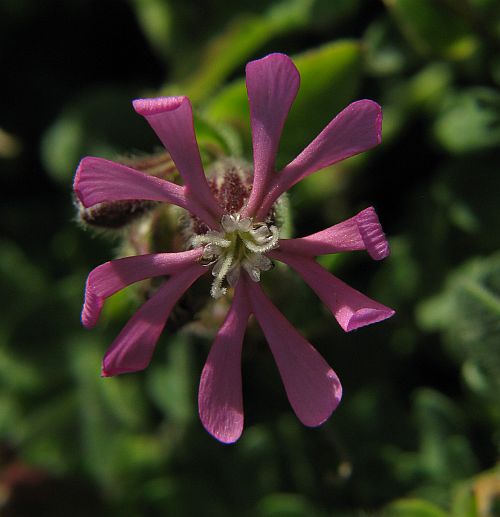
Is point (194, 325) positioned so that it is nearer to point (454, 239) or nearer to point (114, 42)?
point (454, 239)

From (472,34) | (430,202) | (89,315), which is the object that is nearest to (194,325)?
(89,315)

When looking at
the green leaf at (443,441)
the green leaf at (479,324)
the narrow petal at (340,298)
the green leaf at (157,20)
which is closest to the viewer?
the narrow petal at (340,298)

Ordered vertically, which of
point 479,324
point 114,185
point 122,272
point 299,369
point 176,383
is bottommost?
point 176,383

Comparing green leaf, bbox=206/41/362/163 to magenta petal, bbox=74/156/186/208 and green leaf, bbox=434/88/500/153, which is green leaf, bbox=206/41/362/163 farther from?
magenta petal, bbox=74/156/186/208

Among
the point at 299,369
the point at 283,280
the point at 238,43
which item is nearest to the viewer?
the point at 299,369

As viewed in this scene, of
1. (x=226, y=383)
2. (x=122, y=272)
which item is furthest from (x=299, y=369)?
(x=122, y=272)

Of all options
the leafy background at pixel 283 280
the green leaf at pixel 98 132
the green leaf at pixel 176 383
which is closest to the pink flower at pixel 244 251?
the leafy background at pixel 283 280

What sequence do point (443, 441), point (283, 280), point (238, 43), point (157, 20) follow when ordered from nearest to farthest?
point (283, 280), point (443, 441), point (238, 43), point (157, 20)

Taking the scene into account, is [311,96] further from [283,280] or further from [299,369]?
[299,369]

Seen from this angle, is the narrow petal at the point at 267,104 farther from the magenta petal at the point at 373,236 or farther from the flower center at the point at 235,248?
the magenta petal at the point at 373,236
